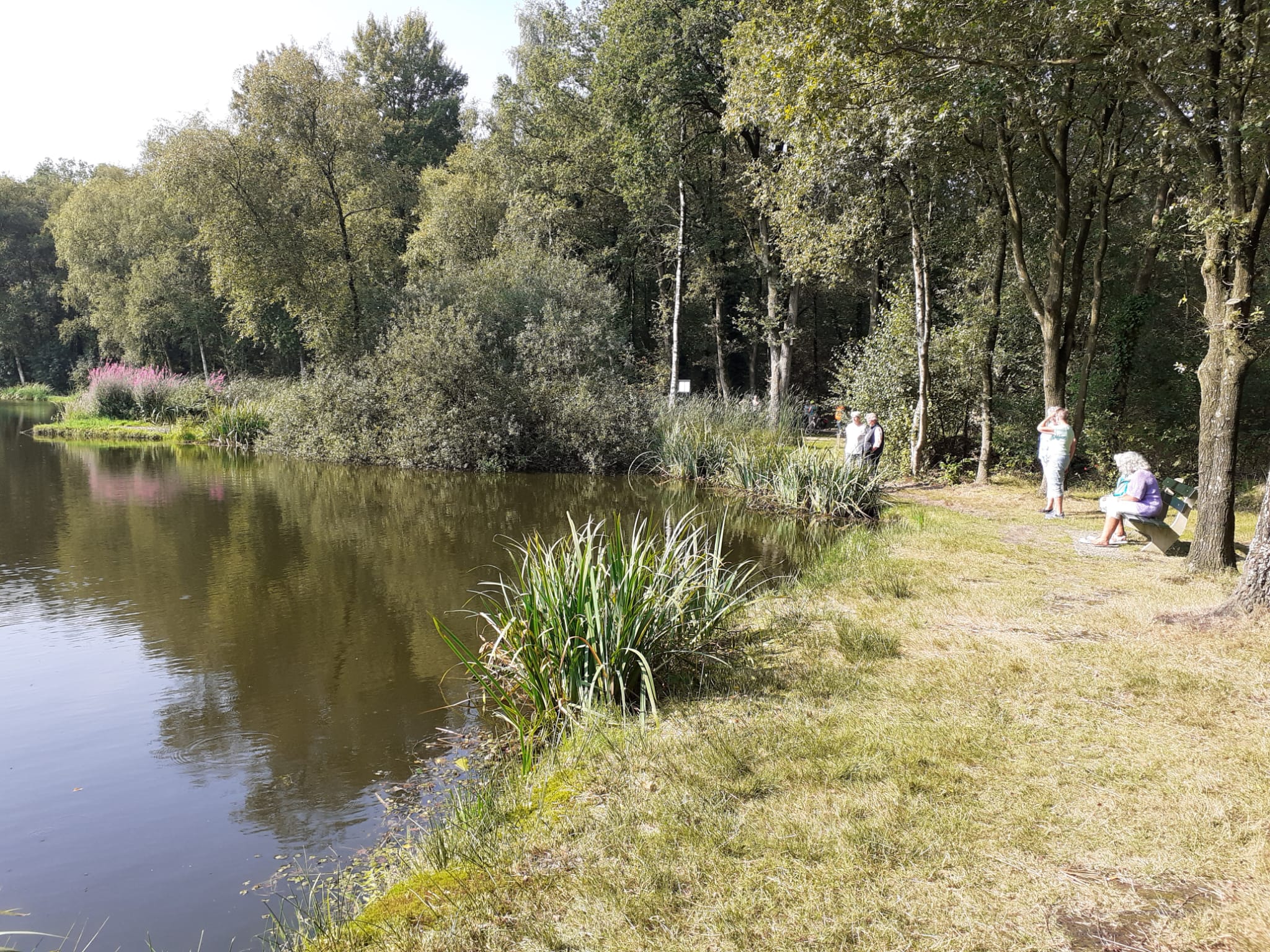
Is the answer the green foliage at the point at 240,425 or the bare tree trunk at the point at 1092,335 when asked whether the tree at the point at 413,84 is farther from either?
the bare tree trunk at the point at 1092,335

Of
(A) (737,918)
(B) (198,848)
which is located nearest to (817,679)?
(A) (737,918)

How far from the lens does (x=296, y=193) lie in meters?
22.8

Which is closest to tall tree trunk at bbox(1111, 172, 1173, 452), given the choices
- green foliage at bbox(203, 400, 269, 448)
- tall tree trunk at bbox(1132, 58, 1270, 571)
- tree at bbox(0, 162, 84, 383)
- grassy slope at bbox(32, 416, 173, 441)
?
tall tree trunk at bbox(1132, 58, 1270, 571)

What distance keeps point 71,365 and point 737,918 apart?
61.9m

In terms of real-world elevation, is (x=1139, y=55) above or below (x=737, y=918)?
above

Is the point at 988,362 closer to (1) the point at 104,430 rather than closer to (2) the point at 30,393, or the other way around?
(1) the point at 104,430

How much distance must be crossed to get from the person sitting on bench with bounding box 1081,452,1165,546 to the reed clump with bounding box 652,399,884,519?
3.85 m

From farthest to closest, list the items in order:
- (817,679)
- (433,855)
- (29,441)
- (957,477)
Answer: (29,441)
(957,477)
(817,679)
(433,855)

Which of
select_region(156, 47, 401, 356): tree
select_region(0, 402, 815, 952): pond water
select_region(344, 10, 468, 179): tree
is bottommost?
select_region(0, 402, 815, 952): pond water

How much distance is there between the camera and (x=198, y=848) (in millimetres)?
3986

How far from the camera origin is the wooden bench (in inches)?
329

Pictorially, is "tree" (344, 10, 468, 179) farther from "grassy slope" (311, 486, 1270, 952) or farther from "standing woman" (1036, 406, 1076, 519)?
"grassy slope" (311, 486, 1270, 952)

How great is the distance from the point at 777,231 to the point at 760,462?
31.2 ft

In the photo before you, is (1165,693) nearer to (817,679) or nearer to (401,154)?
(817,679)
